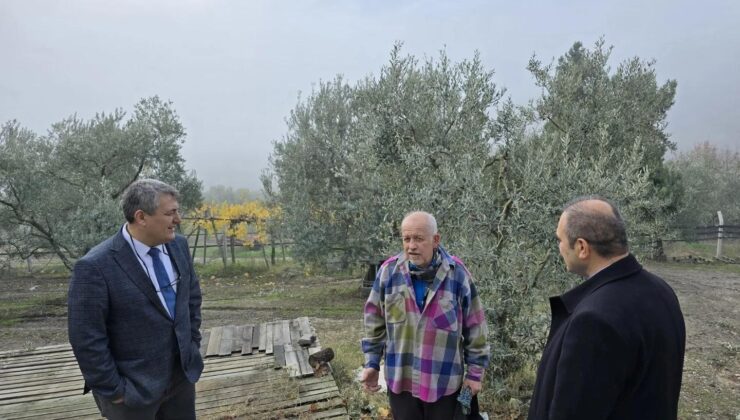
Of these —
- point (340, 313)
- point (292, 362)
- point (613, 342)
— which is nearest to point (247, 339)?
point (292, 362)

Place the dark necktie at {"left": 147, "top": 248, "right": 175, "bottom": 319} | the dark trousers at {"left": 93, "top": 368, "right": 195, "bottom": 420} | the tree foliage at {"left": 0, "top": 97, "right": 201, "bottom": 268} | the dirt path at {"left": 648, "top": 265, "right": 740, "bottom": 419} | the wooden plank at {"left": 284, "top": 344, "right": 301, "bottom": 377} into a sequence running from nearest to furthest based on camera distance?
the dark trousers at {"left": 93, "top": 368, "right": 195, "bottom": 420}
the dark necktie at {"left": 147, "top": 248, "right": 175, "bottom": 319}
the wooden plank at {"left": 284, "top": 344, "right": 301, "bottom": 377}
the dirt path at {"left": 648, "top": 265, "right": 740, "bottom": 419}
the tree foliage at {"left": 0, "top": 97, "right": 201, "bottom": 268}

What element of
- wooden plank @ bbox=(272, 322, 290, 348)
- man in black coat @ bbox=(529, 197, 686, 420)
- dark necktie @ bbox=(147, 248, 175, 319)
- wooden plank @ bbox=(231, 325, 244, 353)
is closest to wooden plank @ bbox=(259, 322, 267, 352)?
wooden plank @ bbox=(272, 322, 290, 348)

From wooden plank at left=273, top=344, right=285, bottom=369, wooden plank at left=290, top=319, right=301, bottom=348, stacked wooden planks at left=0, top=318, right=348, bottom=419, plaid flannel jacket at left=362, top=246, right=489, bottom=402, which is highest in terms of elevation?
plaid flannel jacket at left=362, top=246, right=489, bottom=402

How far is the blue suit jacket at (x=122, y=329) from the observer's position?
88.6 inches

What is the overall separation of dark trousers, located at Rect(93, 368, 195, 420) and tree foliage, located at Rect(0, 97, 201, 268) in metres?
10.2

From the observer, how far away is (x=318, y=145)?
12.3 metres

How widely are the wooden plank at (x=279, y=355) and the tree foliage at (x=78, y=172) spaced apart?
8062 mm

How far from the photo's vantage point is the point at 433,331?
2566 mm

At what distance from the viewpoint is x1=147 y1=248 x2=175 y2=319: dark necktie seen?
101 inches

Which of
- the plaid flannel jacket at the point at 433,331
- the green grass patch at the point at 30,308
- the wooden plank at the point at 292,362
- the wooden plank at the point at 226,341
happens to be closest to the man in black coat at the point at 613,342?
the plaid flannel jacket at the point at 433,331

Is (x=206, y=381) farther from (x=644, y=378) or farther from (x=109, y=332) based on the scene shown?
(x=644, y=378)

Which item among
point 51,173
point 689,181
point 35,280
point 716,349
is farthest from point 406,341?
point 689,181

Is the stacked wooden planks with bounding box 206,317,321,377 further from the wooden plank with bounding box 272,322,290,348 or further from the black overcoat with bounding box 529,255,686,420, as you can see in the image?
the black overcoat with bounding box 529,255,686,420

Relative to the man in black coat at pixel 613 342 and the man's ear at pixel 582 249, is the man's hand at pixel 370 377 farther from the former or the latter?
the man's ear at pixel 582 249
